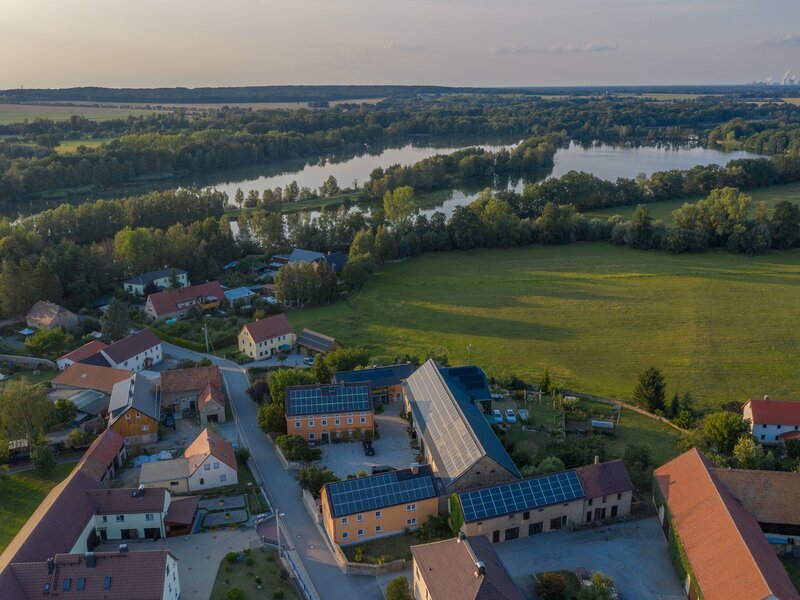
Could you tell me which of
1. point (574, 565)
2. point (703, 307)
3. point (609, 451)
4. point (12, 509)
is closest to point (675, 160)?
point (703, 307)

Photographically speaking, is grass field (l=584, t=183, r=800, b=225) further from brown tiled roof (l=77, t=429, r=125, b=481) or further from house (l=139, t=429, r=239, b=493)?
brown tiled roof (l=77, t=429, r=125, b=481)

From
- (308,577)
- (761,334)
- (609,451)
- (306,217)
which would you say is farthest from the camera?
(306,217)

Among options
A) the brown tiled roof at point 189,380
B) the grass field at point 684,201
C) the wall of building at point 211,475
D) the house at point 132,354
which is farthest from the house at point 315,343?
the grass field at point 684,201

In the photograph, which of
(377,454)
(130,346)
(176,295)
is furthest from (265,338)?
(377,454)

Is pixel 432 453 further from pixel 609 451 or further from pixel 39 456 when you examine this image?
pixel 39 456

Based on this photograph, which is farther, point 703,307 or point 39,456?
point 703,307

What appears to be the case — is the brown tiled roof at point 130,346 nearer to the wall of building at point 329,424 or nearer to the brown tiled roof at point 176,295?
the brown tiled roof at point 176,295

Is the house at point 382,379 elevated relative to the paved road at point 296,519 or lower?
elevated

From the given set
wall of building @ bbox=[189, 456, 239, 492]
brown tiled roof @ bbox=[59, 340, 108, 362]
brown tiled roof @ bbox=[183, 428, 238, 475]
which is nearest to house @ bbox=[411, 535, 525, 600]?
wall of building @ bbox=[189, 456, 239, 492]
